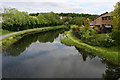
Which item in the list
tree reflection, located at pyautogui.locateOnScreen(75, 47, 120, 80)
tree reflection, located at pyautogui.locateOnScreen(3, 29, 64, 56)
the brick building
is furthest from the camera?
the brick building

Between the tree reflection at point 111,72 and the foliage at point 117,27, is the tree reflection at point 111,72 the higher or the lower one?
the lower one

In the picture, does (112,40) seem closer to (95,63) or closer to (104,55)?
(104,55)

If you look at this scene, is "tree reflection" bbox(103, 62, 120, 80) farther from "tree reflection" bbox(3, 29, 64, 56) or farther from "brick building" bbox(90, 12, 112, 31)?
"brick building" bbox(90, 12, 112, 31)

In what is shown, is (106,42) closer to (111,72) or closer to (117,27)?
(117,27)

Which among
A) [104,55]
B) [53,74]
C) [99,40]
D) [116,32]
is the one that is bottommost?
[53,74]

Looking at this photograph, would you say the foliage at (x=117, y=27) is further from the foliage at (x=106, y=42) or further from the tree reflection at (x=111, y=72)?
the tree reflection at (x=111, y=72)

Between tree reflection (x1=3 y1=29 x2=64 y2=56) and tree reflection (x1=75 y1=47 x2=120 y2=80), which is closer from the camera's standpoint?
tree reflection (x1=75 y1=47 x2=120 y2=80)

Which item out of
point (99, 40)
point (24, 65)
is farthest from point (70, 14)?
point (24, 65)

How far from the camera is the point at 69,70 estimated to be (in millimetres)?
15625

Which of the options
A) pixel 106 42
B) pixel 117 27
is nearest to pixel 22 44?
pixel 106 42

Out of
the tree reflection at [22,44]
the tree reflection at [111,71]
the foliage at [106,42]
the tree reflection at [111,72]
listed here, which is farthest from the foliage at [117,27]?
the tree reflection at [22,44]

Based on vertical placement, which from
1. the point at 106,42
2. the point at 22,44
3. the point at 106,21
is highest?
the point at 106,21

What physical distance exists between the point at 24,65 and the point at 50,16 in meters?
76.5

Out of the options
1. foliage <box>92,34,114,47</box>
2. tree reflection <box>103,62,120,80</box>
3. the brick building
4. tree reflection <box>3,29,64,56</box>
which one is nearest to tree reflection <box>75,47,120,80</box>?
tree reflection <box>103,62,120,80</box>
